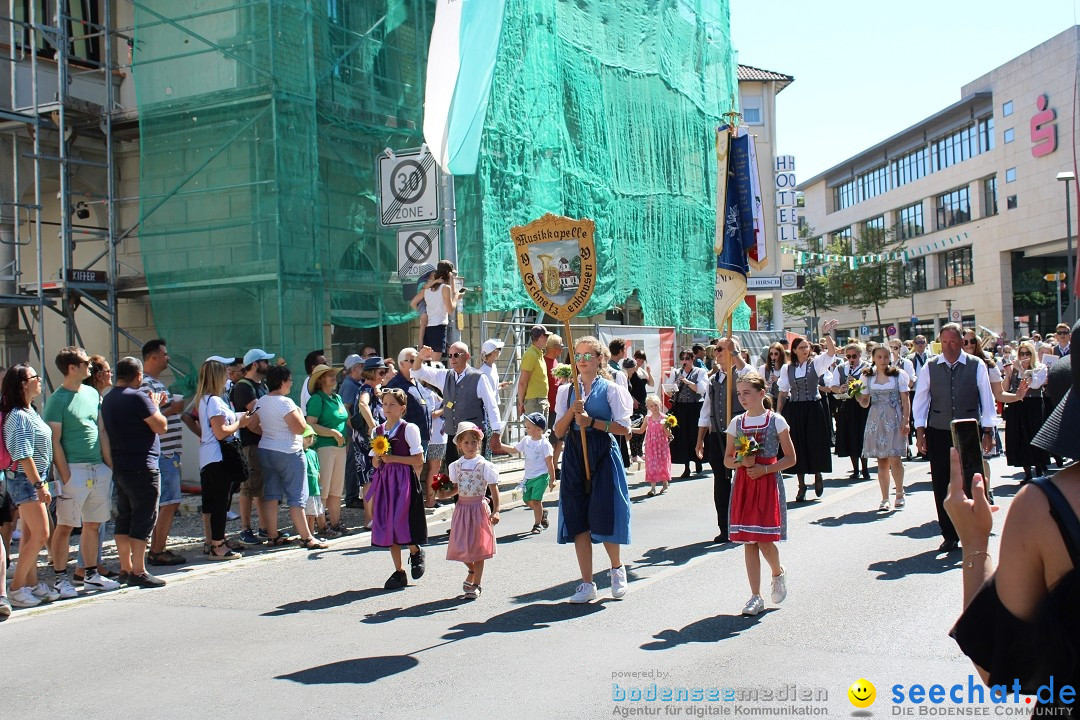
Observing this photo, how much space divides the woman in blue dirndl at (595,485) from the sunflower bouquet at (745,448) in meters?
0.84

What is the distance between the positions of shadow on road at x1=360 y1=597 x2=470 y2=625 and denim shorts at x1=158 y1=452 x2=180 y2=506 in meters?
3.14

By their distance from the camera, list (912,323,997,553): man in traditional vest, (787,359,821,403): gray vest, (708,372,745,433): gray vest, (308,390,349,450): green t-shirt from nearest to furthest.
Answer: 1. (912,323,997,553): man in traditional vest
2. (708,372,745,433): gray vest
3. (308,390,349,450): green t-shirt
4. (787,359,821,403): gray vest

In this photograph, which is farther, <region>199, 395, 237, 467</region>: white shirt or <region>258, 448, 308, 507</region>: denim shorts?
<region>258, 448, 308, 507</region>: denim shorts

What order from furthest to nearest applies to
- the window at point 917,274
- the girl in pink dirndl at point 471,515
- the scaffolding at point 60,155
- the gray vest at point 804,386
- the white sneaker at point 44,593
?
the window at point 917,274
the scaffolding at point 60,155
the gray vest at point 804,386
the white sneaker at point 44,593
the girl in pink dirndl at point 471,515

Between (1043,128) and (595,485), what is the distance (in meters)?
52.8

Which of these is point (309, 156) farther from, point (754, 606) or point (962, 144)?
point (962, 144)

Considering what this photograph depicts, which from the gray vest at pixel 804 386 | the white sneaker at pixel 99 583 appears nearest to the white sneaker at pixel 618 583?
the white sneaker at pixel 99 583

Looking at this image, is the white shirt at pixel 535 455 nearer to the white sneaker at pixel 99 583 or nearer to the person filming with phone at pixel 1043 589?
the white sneaker at pixel 99 583

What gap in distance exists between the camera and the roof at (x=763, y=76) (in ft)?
139

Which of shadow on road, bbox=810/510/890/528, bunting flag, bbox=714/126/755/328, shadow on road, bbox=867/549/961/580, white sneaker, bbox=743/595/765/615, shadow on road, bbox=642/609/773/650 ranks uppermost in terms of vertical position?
bunting flag, bbox=714/126/755/328

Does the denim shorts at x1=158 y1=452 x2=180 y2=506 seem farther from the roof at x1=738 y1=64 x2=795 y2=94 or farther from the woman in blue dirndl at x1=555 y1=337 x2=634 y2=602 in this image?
the roof at x1=738 y1=64 x2=795 y2=94

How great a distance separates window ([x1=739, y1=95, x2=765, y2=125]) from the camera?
141 ft

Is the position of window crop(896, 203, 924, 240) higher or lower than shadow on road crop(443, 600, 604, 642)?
higher

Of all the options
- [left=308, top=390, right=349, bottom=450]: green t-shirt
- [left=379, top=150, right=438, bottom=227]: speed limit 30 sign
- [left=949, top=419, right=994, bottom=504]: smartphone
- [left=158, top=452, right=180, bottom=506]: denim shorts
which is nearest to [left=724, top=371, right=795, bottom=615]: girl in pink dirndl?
[left=949, top=419, right=994, bottom=504]: smartphone
